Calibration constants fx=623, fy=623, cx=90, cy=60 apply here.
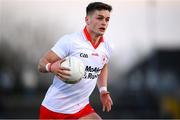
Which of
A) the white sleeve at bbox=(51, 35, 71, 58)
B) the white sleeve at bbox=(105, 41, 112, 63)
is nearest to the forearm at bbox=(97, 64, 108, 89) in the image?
the white sleeve at bbox=(105, 41, 112, 63)

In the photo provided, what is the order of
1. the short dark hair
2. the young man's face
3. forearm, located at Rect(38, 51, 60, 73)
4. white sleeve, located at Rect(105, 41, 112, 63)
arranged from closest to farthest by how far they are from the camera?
forearm, located at Rect(38, 51, 60, 73) < the young man's face < the short dark hair < white sleeve, located at Rect(105, 41, 112, 63)

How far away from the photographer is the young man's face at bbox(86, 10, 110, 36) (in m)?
8.65

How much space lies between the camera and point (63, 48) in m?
8.49

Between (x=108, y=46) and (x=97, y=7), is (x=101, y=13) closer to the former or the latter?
(x=97, y=7)

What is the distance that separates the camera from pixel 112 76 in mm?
64562

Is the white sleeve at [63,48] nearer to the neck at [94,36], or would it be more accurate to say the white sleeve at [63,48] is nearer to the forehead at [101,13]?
the neck at [94,36]

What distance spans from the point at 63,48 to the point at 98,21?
637mm

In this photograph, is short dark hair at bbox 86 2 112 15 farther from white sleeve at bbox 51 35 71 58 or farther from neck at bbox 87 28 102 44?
white sleeve at bbox 51 35 71 58

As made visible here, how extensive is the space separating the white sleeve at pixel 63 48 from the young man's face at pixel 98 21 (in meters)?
0.41

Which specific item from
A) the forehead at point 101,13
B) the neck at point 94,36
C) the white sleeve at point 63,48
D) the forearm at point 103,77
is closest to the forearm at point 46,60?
the white sleeve at point 63,48

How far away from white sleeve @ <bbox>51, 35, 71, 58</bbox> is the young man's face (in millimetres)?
410

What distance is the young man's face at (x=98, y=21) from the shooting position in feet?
28.4

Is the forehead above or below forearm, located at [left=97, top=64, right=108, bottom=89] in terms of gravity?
above

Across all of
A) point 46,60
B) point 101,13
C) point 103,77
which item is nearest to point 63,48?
point 46,60
